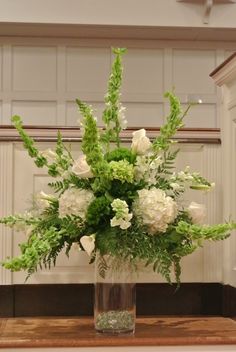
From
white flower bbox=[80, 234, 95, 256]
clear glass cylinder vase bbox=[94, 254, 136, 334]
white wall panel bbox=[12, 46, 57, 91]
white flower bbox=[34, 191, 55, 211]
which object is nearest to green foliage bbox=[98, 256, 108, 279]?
clear glass cylinder vase bbox=[94, 254, 136, 334]

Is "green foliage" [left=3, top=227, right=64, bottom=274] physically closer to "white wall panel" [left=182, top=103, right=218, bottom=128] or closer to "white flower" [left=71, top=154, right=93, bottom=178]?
"white flower" [left=71, top=154, right=93, bottom=178]

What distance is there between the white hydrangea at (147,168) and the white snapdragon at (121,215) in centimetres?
15

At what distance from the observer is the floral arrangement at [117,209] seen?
2.04 m

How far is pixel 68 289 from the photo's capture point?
2.91m

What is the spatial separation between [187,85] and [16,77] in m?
1.43

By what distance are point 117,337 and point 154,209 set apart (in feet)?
1.47

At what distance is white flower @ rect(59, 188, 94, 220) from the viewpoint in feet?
6.81

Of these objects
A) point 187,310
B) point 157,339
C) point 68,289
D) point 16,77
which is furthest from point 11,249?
point 16,77

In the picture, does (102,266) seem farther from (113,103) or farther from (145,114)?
(145,114)

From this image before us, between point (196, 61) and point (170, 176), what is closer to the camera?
point (170, 176)

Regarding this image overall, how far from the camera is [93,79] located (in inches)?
210

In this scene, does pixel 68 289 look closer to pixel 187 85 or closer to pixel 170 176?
pixel 170 176

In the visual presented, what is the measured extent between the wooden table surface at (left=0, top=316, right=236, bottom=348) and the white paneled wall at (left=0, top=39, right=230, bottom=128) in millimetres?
2999

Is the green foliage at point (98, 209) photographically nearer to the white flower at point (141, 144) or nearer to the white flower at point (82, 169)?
the white flower at point (82, 169)
